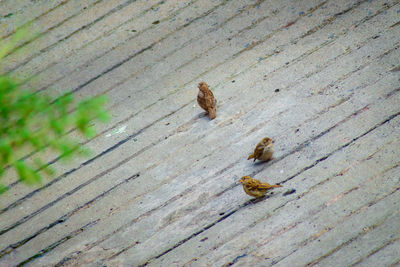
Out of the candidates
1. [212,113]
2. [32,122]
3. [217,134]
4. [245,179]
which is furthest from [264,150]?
[32,122]

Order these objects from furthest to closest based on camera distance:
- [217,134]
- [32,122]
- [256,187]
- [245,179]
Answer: [217,134]
[245,179]
[256,187]
[32,122]

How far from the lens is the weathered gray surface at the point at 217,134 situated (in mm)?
2883

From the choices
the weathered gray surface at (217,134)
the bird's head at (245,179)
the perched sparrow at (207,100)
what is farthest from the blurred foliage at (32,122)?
the perched sparrow at (207,100)

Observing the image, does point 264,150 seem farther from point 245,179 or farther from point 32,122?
point 32,122

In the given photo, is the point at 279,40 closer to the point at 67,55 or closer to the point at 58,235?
the point at 67,55

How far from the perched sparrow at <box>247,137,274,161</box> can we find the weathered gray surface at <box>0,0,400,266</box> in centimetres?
8

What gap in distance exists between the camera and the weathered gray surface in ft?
9.46

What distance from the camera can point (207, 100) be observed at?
367 centimetres

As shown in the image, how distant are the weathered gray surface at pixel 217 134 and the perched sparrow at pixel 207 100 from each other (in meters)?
0.08

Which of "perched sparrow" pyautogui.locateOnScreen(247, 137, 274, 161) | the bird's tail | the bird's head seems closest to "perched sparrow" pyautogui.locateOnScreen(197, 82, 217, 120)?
the bird's tail

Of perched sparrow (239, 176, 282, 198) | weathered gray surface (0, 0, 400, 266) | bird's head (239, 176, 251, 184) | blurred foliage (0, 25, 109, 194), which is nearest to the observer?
blurred foliage (0, 25, 109, 194)

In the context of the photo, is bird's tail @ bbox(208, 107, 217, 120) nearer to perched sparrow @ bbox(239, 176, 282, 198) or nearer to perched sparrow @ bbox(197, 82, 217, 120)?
perched sparrow @ bbox(197, 82, 217, 120)

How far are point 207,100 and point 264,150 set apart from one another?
0.65 meters

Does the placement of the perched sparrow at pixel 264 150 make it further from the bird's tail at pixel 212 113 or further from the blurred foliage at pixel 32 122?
the blurred foliage at pixel 32 122
